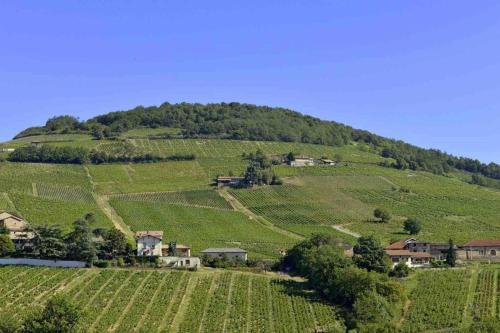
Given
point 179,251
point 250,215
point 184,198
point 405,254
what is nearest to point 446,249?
point 405,254

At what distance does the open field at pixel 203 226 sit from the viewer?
98875 millimetres

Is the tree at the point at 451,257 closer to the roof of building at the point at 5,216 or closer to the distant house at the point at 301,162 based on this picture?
the roof of building at the point at 5,216

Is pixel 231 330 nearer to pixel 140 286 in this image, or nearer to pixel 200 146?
pixel 140 286

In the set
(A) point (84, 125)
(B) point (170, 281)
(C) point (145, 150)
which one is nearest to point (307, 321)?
(B) point (170, 281)

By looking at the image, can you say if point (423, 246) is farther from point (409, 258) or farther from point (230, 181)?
point (230, 181)

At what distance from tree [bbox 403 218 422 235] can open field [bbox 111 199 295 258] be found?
1936cm

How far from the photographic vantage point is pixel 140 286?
2869 inches

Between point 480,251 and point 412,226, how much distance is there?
14.7 metres

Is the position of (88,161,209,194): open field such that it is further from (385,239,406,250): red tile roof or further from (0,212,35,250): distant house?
(385,239,406,250): red tile roof

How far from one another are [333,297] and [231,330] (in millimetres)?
14510

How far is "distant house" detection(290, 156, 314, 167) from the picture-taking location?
16320 cm

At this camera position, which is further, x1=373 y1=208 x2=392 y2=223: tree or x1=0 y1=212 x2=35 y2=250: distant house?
x1=373 y1=208 x2=392 y2=223: tree

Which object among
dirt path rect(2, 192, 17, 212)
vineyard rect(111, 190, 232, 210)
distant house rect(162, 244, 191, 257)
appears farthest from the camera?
vineyard rect(111, 190, 232, 210)

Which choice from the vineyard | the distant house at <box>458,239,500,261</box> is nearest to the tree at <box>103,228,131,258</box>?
→ the vineyard
